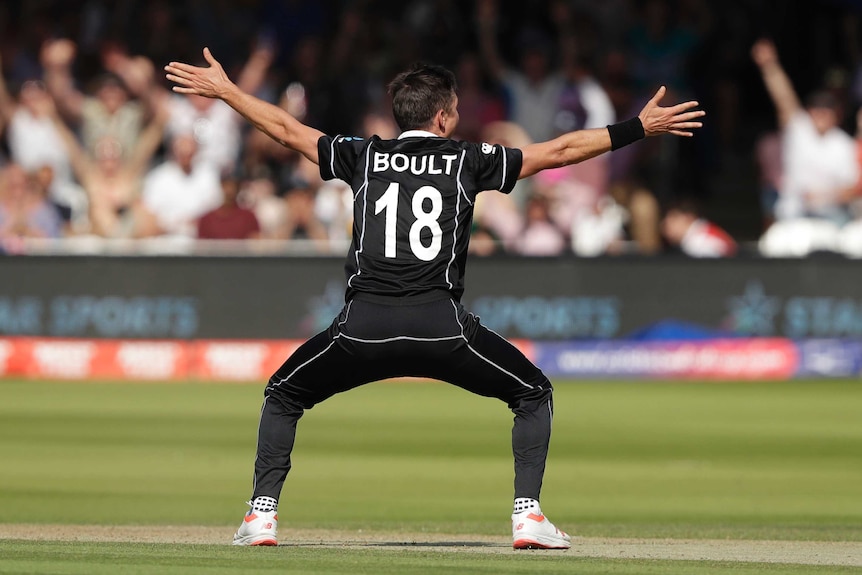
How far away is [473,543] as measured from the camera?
7277mm

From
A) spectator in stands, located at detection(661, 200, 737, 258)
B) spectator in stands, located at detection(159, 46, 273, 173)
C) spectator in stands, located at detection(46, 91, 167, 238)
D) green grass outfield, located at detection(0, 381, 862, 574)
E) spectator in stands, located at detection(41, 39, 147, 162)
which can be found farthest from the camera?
spectator in stands, located at detection(159, 46, 273, 173)

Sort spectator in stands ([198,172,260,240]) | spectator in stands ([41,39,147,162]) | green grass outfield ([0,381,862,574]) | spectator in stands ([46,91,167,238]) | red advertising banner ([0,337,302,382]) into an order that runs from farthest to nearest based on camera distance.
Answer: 1. spectator in stands ([41,39,147,162])
2. spectator in stands ([46,91,167,238])
3. spectator in stands ([198,172,260,240])
4. red advertising banner ([0,337,302,382])
5. green grass outfield ([0,381,862,574])

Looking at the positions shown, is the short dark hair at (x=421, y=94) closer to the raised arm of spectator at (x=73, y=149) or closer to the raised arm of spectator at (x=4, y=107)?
the raised arm of spectator at (x=73, y=149)

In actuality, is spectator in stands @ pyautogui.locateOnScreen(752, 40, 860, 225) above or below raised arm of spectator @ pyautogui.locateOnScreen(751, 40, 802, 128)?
below

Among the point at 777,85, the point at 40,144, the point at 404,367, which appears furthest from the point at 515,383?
the point at 40,144

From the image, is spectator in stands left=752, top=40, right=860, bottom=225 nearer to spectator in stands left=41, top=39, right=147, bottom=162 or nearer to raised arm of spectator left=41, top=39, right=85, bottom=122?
spectator in stands left=41, top=39, right=147, bottom=162

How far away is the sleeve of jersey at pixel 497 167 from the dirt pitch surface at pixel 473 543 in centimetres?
146

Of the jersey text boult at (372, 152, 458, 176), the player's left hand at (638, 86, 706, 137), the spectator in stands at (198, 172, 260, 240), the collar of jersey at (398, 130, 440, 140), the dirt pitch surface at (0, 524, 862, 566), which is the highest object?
the spectator in stands at (198, 172, 260, 240)

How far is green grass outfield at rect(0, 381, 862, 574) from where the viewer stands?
627 centimetres

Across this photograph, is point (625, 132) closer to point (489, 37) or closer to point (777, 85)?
point (777, 85)

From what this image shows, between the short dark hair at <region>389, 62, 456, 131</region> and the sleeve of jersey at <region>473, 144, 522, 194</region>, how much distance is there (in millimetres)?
244

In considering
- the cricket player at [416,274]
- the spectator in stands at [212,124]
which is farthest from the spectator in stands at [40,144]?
the cricket player at [416,274]

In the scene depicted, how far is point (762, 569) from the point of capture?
20.1 ft

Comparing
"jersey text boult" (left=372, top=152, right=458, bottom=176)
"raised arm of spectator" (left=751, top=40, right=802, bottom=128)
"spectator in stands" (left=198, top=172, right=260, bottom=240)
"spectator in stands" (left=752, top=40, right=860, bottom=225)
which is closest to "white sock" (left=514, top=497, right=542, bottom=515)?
"jersey text boult" (left=372, top=152, right=458, bottom=176)
